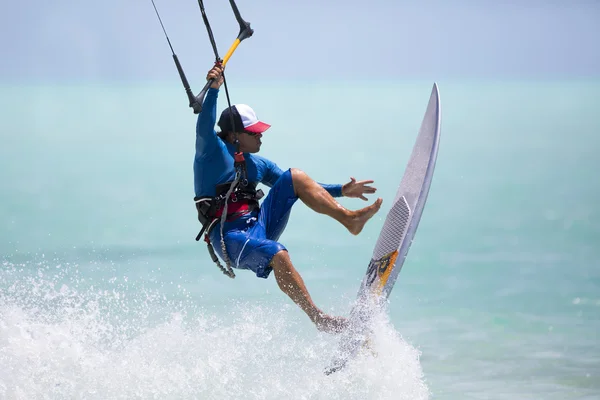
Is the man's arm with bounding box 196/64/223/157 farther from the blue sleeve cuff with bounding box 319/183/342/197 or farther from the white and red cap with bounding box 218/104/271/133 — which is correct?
the blue sleeve cuff with bounding box 319/183/342/197

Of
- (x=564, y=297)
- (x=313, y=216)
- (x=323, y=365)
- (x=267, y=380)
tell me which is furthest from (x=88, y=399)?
(x=313, y=216)

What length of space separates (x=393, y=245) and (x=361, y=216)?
296 millimetres

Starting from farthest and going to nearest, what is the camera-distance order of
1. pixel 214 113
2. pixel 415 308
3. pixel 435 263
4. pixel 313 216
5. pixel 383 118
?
pixel 383 118
pixel 313 216
pixel 435 263
pixel 415 308
pixel 214 113

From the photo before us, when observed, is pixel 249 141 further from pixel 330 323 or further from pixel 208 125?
pixel 330 323

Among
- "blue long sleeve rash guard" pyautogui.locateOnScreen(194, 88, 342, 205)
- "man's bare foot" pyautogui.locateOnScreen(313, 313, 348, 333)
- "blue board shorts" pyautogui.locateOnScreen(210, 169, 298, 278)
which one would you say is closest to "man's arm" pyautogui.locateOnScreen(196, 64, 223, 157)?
"blue long sleeve rash guard" pyautogui.locateOnScreen(194, 88, 342, 205)

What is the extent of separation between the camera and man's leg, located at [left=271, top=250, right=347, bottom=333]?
180 inches

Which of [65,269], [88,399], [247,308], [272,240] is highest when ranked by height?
[272,240]

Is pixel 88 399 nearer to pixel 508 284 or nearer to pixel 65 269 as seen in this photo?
pixel 65 269

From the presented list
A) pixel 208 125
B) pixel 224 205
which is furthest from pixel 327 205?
pixel 208 125

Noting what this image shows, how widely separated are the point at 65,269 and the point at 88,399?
5.59 m

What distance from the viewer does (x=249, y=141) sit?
189 inches

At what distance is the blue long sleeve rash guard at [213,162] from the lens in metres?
4.52

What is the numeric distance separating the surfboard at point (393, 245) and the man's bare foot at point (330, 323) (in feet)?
0.15

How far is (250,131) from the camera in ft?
15.7
